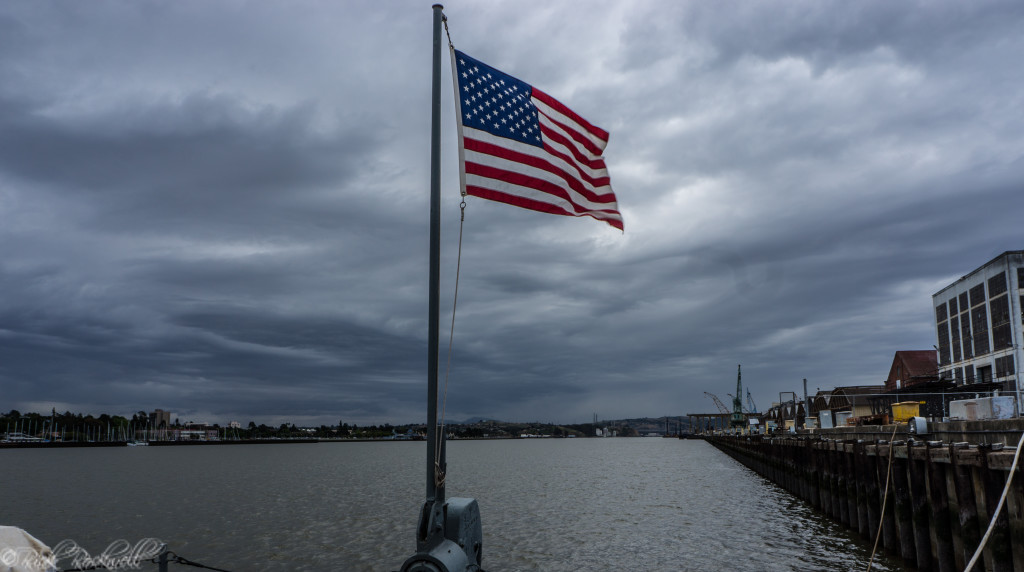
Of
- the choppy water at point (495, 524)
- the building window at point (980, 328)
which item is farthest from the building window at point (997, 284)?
the choppy water at point (495, 524)

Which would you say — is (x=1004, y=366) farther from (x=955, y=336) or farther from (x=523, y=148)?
(x=523, y=148)

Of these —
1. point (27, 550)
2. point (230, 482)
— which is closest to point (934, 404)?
point (230, 482)

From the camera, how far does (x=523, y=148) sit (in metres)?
12.2

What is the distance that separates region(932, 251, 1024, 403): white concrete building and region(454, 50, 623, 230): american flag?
68012mm

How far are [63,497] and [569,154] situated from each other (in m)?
62.9

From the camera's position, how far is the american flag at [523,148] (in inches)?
447

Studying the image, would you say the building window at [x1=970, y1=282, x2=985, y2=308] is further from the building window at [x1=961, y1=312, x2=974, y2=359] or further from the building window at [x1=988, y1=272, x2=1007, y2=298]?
the building window at [x1=961, y1=312, x2=974, y2=359]

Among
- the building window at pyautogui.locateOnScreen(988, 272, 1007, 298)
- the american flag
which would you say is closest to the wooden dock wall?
the american flag

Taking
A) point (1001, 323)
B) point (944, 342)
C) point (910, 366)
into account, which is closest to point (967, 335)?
point (944, 342)

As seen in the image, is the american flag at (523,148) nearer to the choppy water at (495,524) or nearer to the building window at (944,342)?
the choppy water at (495,524)

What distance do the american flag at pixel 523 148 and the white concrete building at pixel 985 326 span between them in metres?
68.0

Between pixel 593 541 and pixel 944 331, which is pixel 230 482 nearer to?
pixel 593 541

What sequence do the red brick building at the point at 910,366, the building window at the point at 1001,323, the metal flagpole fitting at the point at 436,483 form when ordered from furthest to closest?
the red brick building at the point at 910,366, the building window at the point at 1001,323, the metal flagpole fitting at the point at 436,483

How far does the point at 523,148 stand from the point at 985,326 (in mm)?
95860
